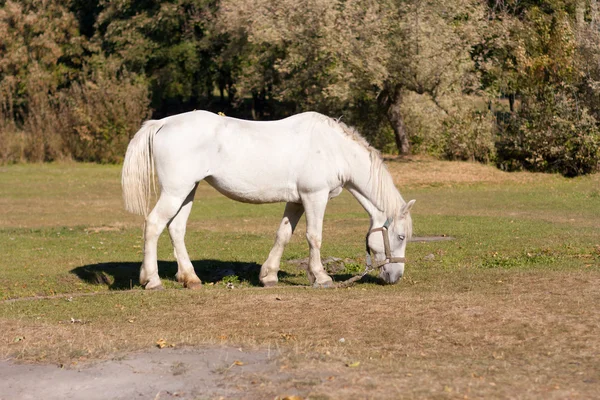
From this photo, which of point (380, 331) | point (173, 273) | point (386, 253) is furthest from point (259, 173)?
point (380, 331)

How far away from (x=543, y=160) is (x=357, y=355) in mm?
24131

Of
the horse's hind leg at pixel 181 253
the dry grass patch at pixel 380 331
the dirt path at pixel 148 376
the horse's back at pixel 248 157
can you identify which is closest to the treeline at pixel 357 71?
the horse's back at pixel 248 157

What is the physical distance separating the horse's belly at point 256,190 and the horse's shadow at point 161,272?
54.6 inches

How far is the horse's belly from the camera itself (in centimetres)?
1255

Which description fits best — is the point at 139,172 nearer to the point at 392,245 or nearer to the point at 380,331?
the point at 392,245

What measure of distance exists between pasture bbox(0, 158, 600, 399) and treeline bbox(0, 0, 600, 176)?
34.5 ft

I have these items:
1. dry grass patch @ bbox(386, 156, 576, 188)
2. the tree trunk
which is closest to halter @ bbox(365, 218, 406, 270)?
dry grass patch @ bbox(386, 156, 576, 188)

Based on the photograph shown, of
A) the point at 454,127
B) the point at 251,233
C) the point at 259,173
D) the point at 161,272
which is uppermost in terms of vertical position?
the point at 259,173

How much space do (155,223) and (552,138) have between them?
2135 centimetres

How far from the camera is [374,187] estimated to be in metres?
12.5

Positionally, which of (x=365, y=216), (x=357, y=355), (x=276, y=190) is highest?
(x=276, y=190)

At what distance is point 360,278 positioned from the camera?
1305 centimetres

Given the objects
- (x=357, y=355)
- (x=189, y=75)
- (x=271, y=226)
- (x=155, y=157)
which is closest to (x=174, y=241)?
(x=155, y=157)

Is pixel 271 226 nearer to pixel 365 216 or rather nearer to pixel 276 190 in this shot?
pixel 365 216
